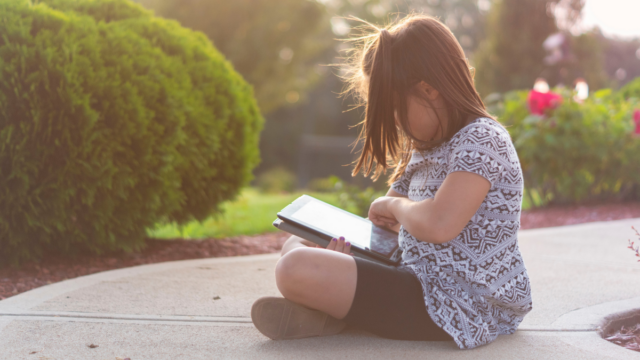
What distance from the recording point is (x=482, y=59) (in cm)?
1313

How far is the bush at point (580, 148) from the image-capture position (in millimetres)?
5641

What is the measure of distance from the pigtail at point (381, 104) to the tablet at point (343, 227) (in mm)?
341

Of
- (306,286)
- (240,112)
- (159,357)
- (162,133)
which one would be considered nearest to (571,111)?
(240,112)

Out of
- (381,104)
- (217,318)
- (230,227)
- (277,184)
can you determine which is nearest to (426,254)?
(381,104)

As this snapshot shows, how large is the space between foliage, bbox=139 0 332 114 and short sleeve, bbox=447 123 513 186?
11256 millimetres

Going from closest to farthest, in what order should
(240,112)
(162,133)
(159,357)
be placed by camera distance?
(159,357) < (162,133) < (240,112)

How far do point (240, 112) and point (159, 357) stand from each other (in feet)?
7.71

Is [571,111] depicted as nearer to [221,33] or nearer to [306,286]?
[306,286]

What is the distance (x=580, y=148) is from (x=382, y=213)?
4.56 meters

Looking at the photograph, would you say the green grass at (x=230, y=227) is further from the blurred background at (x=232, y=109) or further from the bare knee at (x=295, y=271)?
the bare knee at (x=295, y=271)

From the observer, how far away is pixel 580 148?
18.5ft

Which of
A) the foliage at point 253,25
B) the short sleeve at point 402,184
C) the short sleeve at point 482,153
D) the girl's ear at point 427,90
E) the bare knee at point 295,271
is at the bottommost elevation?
the bare knee at point 295,271

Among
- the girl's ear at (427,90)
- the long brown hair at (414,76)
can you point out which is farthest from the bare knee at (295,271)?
the girl's ear at (427,90)

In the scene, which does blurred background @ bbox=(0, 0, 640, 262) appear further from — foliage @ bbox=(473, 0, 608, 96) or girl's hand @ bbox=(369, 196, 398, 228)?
girl's hand @ bbox=(369, 196, 398, 228)
